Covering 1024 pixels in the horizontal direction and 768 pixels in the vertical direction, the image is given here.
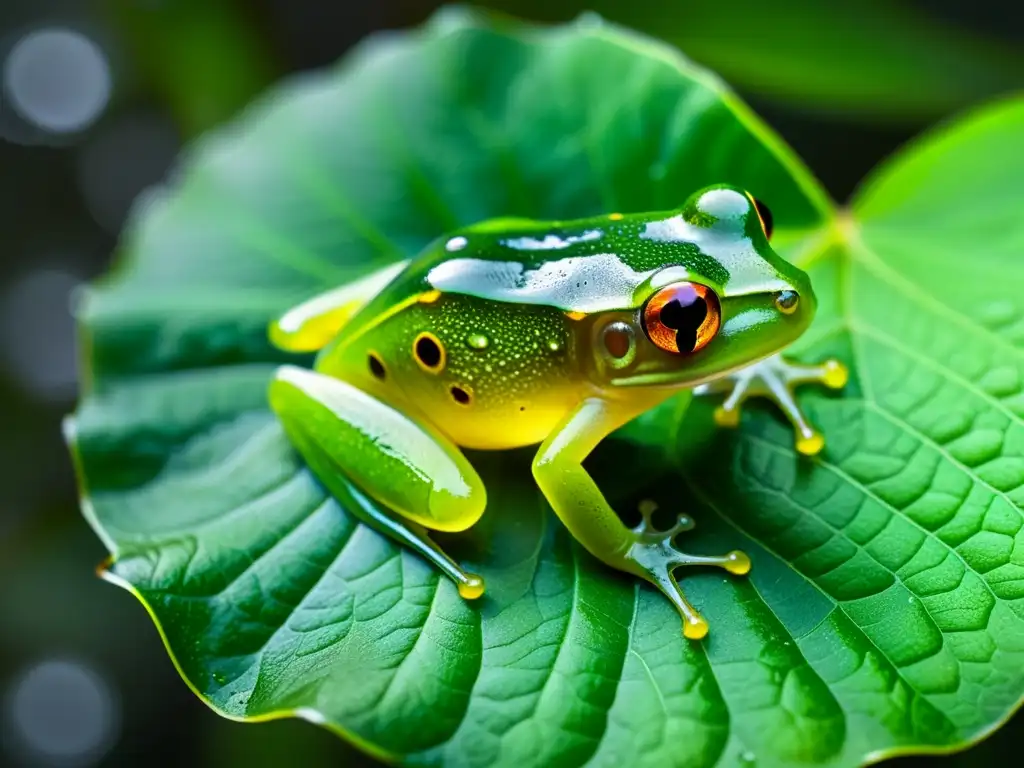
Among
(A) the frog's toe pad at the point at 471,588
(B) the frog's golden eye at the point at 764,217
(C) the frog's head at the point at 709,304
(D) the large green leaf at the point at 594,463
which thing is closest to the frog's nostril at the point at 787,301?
(C) the frog's head at the point at 709,304

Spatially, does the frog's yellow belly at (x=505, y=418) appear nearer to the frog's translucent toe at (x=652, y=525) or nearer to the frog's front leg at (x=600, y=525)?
the frog's front leg at (x=600, y=525)

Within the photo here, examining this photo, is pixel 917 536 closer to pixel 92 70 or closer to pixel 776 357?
pixel 776 357

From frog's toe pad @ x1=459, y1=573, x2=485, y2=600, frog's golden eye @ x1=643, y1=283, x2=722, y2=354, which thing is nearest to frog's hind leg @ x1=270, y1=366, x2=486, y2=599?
frog's toe pad @ x1=459, y1=573, x2=485, y2=600

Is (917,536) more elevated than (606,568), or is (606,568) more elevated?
(917,536)

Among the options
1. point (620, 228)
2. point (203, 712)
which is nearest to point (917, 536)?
point (620, 228)

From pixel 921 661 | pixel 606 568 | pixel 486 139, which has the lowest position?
pixel 606 568

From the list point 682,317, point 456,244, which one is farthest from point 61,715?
point 682,317

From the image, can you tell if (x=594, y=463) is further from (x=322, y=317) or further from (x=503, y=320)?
(x=322, y=317)
